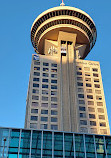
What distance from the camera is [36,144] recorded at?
39438mm

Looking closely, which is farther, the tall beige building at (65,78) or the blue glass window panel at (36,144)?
the tall beige building at (65,78)

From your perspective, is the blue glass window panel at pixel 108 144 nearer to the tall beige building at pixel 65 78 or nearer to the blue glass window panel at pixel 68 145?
the blue glass window panel at pixel 68 145

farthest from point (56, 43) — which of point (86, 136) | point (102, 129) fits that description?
point (86, 136)

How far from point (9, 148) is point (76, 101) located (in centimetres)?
3983

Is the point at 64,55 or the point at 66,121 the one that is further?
the point at 64,55

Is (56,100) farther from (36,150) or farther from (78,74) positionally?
(36,150)

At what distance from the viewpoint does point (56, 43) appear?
314 feet

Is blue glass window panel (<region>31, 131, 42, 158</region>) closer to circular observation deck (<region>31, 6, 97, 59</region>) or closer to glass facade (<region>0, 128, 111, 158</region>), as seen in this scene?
glass facade (<region>0, 128, 111, 158</region>)

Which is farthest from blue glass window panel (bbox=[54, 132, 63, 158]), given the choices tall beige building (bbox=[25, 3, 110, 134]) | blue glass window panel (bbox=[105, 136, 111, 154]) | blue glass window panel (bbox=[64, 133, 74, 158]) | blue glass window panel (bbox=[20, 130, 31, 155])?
tall beige building (bbox=[25, 3, 110, 134])

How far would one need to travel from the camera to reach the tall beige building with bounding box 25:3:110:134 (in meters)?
70.3

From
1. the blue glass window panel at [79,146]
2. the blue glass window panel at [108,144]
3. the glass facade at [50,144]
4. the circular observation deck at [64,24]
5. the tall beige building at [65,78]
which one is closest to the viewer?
the glass facade at [50,144]

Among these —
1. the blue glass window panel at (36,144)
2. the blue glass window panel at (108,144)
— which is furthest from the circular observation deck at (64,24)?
the blue glass window panel at (36,144)

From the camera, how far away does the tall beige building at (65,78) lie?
70.3 meters

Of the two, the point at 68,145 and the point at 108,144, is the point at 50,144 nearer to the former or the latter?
the point at 68,145
